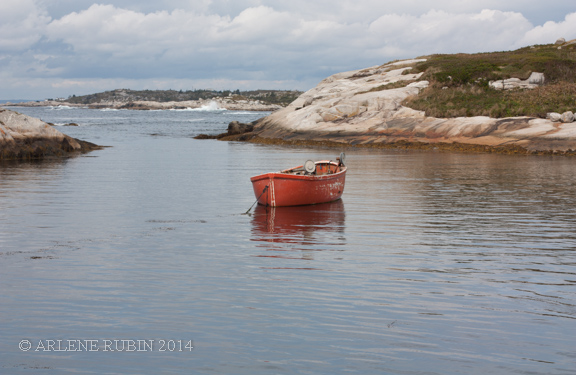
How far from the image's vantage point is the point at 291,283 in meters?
11.3

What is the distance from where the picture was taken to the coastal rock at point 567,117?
46.3m

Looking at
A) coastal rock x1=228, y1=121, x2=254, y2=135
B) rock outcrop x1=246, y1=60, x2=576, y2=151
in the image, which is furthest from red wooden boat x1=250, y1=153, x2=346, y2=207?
Result: coastal rock x1=228, y1=121, x2=254, y2=135

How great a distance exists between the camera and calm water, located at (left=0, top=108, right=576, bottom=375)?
7.88 m

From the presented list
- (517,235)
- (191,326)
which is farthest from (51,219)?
(517,235)

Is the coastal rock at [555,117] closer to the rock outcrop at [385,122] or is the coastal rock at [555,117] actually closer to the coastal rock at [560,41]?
the rock outcrop at [385,122]

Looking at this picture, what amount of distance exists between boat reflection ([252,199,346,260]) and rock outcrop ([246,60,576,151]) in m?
29.3

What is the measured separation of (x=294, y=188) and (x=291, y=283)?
1032cm

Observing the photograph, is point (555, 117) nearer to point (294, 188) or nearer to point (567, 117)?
point (567, 117)

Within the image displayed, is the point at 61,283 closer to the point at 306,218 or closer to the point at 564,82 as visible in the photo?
the point at 306,218

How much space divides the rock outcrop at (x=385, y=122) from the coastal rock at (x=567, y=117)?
36 cm

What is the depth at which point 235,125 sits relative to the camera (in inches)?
2803

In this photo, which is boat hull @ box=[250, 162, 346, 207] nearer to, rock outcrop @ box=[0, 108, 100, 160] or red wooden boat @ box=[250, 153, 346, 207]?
red wooden boat @ box=[250, 153, 346, 207]

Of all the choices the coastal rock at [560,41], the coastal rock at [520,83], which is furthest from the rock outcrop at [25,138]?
the coastal rock at [560,41]

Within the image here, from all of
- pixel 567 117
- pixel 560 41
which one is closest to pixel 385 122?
pixel 567 117
